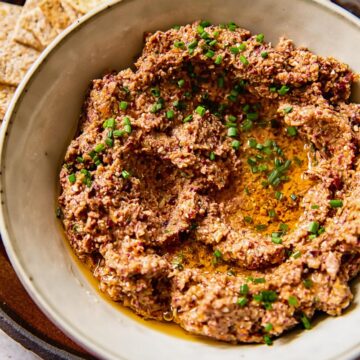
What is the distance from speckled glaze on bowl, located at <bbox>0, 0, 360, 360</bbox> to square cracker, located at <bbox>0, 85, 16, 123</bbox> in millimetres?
720

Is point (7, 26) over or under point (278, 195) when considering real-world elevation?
under

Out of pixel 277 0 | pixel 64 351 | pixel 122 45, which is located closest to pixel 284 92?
pixel 277 0

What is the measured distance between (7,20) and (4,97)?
0.55 meters

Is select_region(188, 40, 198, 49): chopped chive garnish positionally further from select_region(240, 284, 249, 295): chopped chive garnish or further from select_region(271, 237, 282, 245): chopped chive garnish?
select_region(240, 284, 249, 295): chopped chive garnish

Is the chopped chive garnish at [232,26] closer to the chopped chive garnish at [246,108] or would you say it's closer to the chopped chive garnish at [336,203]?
the chopped chive garnish at [246,108]

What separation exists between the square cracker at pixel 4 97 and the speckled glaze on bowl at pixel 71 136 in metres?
0.72

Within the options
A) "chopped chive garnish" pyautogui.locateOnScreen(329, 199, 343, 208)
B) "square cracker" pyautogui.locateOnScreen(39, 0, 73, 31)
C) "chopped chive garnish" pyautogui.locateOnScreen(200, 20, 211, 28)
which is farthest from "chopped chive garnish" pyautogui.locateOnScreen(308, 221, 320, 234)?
"square cracker" pyautogui.locateOnScreen(39, 0, 73, 31)

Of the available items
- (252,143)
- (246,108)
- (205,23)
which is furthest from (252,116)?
(205,23)

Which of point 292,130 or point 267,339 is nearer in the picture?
point 267,339

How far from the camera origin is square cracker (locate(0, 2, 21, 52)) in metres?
Answer: 3.74

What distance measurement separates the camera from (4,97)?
12.1 feet

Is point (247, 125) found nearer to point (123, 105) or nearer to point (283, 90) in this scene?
point (283, 90)

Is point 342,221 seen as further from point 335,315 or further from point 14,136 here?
point 14,136

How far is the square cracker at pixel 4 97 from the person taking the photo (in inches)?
143
